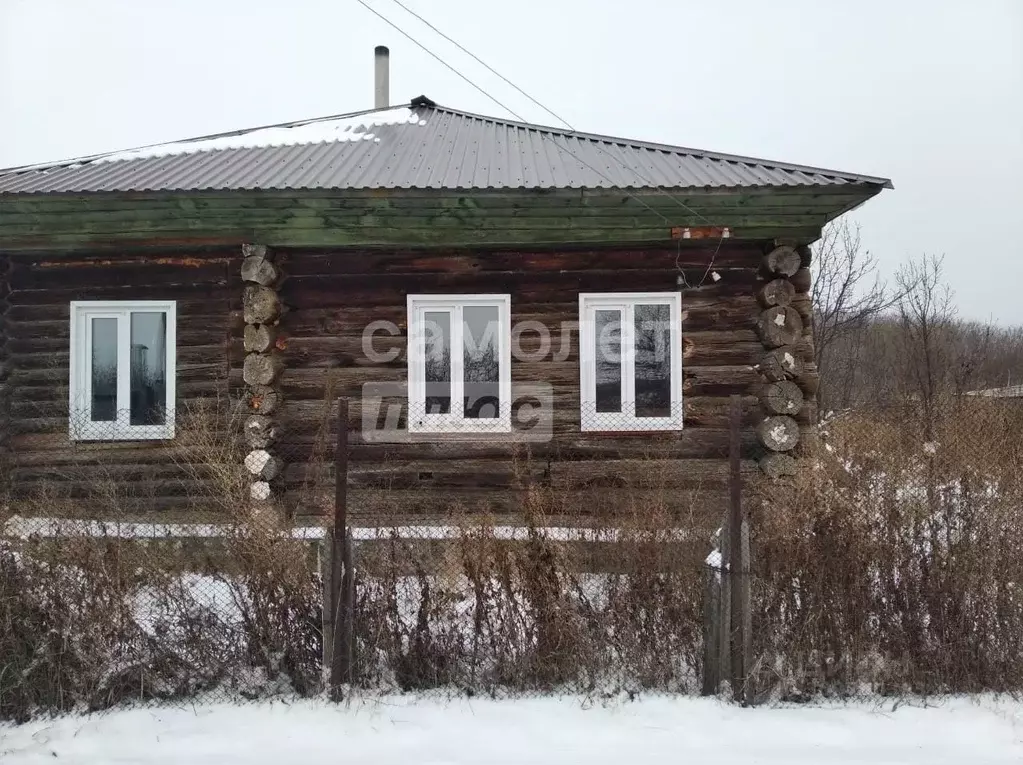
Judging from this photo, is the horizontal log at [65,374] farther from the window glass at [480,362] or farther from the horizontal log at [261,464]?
the window glass at [480,362]

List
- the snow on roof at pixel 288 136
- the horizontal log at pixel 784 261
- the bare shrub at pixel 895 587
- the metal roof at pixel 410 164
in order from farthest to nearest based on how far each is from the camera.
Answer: the snow on roof at pixel 288 136
the horizontal log at pixel 784 261
the metal roof at pixel 410 164
the bare shrub at pixel 895 587

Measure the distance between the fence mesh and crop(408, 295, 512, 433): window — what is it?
9.73 ft

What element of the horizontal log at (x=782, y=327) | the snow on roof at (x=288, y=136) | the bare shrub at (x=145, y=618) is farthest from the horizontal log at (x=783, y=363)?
the snow on roof at (x=288, y=136)

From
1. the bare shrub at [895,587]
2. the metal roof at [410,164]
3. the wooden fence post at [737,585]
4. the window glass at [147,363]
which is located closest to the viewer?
the wooden fence post at [737,585]

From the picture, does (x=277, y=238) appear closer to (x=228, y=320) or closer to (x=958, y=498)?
(x=228, y=320)

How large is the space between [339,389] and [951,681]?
605cm

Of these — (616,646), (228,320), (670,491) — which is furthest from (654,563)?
(228,320)

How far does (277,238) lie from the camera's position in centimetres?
718

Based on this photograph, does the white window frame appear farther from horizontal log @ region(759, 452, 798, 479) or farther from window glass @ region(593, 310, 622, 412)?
horizontal log @ region(759, 452, 798, 479)

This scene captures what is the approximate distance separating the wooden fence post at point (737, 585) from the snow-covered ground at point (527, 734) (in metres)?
0.20

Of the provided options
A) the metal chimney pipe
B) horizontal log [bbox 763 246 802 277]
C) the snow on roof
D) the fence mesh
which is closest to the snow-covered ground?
the fence mesh

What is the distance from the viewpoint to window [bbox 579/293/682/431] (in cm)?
738

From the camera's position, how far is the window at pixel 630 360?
24.2 ft

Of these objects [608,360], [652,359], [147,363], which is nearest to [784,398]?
[652,359]
